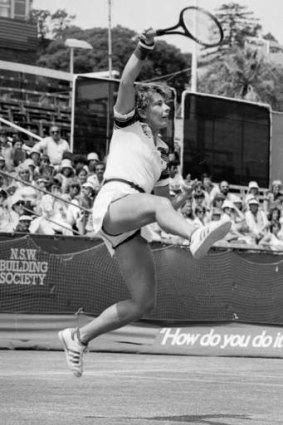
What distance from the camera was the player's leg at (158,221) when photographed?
279 inches

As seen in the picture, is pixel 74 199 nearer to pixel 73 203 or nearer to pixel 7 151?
pixel 73 203

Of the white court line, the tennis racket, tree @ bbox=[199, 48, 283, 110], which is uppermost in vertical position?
tree @ bbox=[199, 48, 283, 110]

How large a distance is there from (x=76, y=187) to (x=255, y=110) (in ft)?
22.7

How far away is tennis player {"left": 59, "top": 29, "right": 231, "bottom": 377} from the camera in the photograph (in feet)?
25.1

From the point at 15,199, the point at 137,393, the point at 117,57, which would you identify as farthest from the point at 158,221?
the point at 117,57

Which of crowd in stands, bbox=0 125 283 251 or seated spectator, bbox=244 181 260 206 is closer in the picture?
crowd in stands, bbox=0 125 283 251

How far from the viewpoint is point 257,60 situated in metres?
78.4

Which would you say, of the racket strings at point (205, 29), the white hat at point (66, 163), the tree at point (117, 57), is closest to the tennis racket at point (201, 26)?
the racket strings at point (205, 29)

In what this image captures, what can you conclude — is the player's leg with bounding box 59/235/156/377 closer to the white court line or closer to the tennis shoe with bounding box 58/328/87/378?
the tennis shoe with bounding box 58/328/87/378

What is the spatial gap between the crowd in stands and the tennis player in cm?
876

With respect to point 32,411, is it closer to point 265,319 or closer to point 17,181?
point 265,319

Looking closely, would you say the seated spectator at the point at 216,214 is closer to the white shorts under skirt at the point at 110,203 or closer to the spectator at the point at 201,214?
the spectator at the point at 201,214

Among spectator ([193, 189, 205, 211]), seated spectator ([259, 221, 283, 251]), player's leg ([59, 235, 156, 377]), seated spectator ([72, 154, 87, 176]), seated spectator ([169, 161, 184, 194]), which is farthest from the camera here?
seated spectator ([72, 154, 87, 176])

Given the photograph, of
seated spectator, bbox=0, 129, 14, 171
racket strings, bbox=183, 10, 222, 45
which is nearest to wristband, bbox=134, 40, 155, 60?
racket strings, bbox=183, 10, 222, 45
